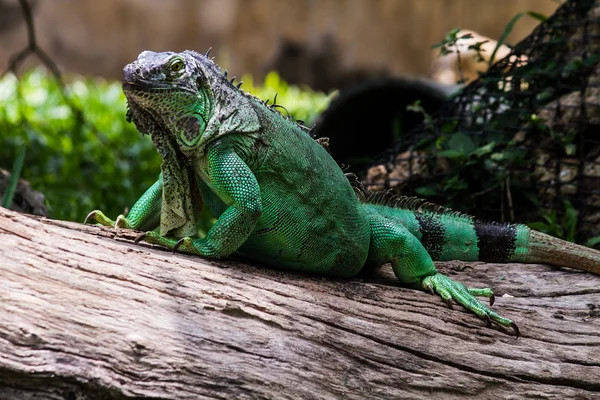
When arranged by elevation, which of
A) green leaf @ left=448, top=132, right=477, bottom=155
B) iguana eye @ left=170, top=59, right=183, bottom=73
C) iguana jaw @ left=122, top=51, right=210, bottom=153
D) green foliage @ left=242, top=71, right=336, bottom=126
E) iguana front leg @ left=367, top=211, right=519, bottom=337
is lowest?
iguana front leg @ left=367, top=211, right=519, bottom=337

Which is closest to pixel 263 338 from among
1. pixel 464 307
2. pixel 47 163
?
pixel 464 307

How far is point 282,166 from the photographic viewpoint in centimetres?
338

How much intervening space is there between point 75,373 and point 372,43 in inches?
598

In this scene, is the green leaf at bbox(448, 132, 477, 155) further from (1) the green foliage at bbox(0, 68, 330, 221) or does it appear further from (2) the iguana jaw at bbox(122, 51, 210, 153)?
(2) the iguana jaw at bbox(122, 51, 210, 153)

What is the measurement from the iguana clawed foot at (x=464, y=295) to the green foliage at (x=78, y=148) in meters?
2.60

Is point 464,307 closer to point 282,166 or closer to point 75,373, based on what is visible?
point 282,166

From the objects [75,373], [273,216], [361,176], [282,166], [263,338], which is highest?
[361,176]

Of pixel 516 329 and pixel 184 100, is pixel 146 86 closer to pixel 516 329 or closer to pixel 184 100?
pixel 184 100

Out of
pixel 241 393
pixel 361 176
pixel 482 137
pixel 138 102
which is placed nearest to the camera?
pixel 241 393

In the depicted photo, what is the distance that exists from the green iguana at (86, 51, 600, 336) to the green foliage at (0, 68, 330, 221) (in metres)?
2.33

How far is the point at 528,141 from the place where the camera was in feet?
17.8

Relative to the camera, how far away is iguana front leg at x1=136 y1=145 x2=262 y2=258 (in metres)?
3.13

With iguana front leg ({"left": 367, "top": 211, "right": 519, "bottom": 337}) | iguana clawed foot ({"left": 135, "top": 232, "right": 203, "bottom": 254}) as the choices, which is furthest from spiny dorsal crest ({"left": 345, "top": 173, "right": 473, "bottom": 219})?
iguana clawed foot ({"left": 135, "top": 232, "right": 203, "bottom": 254})

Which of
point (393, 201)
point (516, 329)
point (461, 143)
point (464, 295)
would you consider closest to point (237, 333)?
point (464, 295)
